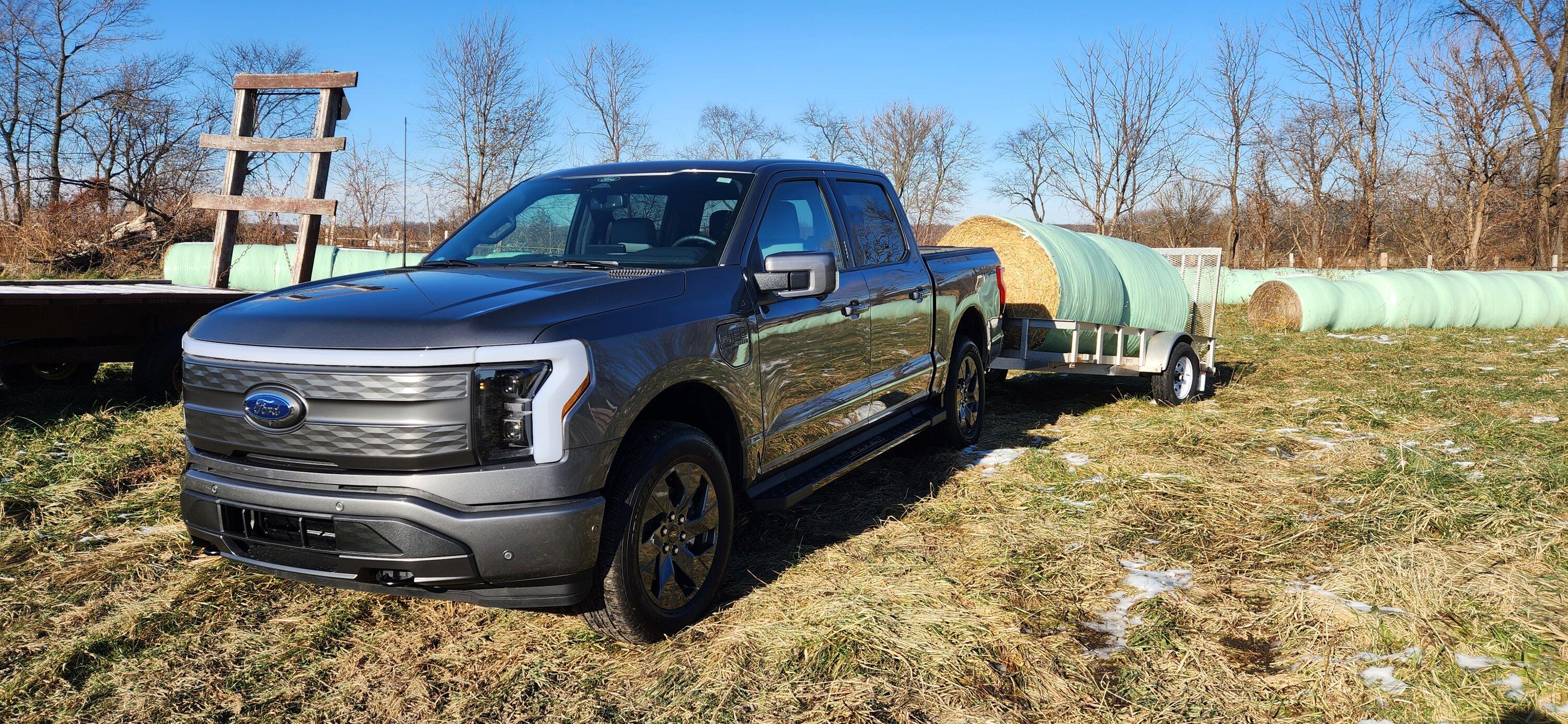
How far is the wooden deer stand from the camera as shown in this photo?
810cm

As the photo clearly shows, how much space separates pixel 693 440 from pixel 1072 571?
1.93 m

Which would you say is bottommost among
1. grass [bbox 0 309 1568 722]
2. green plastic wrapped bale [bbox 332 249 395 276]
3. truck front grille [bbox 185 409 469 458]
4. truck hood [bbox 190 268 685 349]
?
grass [bbox 0 309 1568 722]

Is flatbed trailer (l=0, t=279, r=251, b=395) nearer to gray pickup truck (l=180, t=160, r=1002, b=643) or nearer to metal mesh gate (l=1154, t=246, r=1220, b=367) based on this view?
gray pickup truck (l=180, t=160, r=1002, b=643)

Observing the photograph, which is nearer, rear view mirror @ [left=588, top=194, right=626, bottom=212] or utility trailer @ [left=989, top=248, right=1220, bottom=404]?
rear view mirror @ [left=588, top=194, right=626, bottom=212]

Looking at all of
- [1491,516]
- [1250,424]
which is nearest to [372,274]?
[1491,516]

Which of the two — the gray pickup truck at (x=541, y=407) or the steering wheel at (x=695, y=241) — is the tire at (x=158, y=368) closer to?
the gray pickup truck at (x=541, y=407)

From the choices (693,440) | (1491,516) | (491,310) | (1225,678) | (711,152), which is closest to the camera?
(491,310)

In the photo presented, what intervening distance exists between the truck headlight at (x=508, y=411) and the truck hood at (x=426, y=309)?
0.10 m

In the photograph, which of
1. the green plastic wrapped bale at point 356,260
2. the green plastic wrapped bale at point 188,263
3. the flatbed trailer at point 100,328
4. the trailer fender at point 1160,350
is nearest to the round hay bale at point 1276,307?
the trailer fender at point 1160,350

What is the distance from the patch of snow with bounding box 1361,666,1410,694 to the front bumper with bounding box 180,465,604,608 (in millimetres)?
2608

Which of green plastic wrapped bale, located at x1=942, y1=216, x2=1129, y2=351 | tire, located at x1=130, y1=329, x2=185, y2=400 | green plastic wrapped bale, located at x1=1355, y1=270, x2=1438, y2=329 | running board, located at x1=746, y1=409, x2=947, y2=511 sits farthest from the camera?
green plastic wrapped bale, located at x1=1355, y1=270, x2=1438, y2=329

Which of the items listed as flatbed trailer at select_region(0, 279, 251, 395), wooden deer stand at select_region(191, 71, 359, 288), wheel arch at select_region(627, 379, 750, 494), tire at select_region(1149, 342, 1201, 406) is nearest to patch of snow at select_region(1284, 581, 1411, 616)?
wheel arch at select_region(627, 379, 750, 494)

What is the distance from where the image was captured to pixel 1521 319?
17.9 metres

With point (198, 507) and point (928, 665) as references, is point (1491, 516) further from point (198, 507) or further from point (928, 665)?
point (198, 507)
